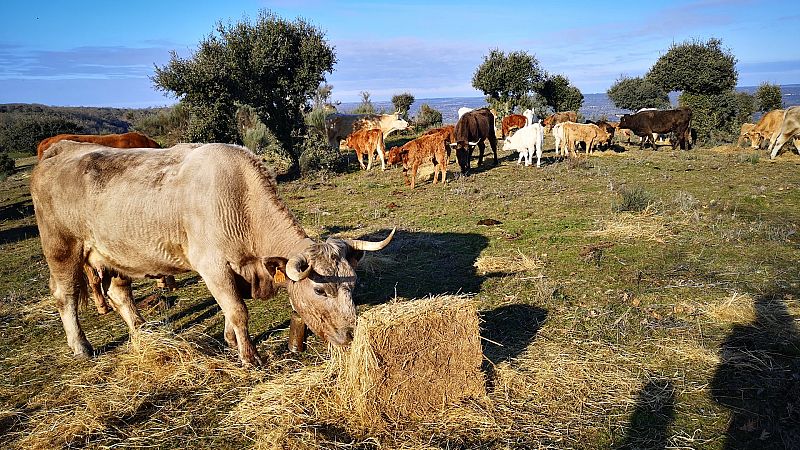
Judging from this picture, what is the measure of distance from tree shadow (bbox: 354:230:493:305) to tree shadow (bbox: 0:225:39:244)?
30.6 ft

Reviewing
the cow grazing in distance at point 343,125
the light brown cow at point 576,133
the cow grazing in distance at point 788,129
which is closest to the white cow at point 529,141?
the light brown cow at point 576,133

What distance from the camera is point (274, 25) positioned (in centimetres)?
1755

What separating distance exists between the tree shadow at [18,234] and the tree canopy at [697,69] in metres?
36.5

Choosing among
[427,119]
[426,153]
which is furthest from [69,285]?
[427,119]

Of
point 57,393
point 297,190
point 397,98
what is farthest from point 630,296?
point 397,98

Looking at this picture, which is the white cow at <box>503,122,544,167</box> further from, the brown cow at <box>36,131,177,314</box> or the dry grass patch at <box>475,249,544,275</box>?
the brown cow at <box>36,131,177,314</box>

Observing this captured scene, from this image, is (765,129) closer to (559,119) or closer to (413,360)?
(559,119)

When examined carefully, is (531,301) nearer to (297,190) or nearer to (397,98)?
(297,190)

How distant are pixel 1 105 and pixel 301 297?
108751 mm

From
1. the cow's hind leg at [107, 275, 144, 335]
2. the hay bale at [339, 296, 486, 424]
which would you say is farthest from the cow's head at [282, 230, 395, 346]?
the cow's hind leg at [107, 275, 144, 335]

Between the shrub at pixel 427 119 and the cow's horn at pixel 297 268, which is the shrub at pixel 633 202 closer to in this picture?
the cow's horn at pixel 297 268

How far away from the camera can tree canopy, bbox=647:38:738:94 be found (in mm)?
31219

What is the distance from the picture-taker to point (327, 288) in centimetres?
438

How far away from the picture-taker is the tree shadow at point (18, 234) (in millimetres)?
12109
